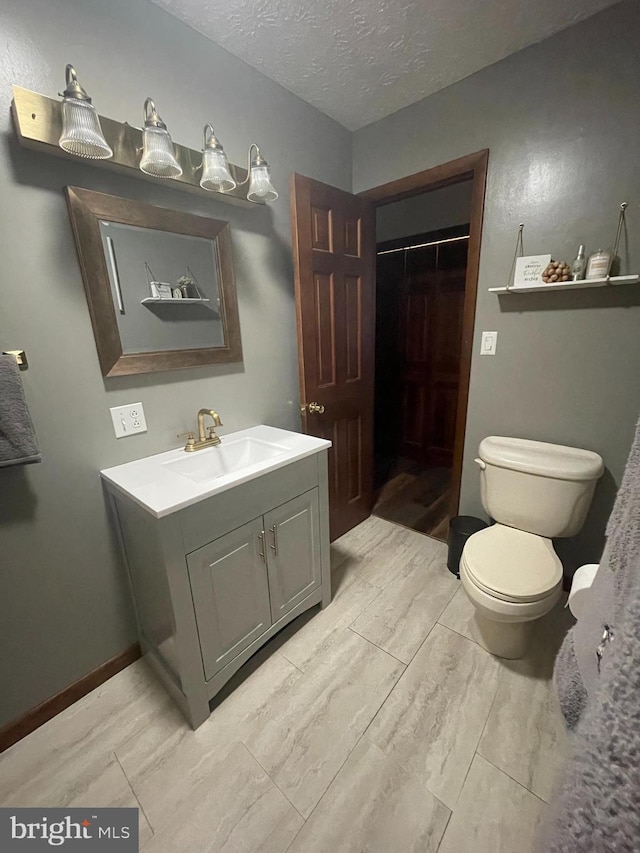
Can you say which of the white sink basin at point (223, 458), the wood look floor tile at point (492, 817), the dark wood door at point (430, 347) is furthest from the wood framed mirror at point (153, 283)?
the dark wood door at point (430, 347)

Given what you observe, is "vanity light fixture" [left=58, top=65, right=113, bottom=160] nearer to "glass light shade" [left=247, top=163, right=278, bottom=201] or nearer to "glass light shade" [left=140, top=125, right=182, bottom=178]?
"glass light shade" [left=140, top=125, right=182, bottom=178]

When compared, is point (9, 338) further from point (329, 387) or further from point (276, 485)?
point (329, 387)

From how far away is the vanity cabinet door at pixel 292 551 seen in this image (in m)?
1.34

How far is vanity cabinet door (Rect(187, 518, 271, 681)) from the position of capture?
112 centimetres

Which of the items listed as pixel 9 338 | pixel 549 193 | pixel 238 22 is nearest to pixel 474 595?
pixel 549 193

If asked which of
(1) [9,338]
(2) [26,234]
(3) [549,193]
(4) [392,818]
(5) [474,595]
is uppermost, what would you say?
(3) [549,193]

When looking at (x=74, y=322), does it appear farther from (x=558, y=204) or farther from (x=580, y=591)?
(x=558, y=204)

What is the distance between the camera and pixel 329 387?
6.22ft

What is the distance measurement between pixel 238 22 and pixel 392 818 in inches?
105

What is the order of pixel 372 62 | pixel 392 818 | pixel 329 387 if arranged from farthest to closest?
pixel 329 387, pixel 372 62, pixel 392 818

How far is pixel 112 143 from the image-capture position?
3.57 feet

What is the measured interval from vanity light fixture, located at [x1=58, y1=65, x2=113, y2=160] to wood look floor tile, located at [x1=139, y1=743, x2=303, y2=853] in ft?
6.27

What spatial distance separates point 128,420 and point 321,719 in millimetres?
1304

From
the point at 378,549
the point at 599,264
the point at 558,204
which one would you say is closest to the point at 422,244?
the point at 558,204
